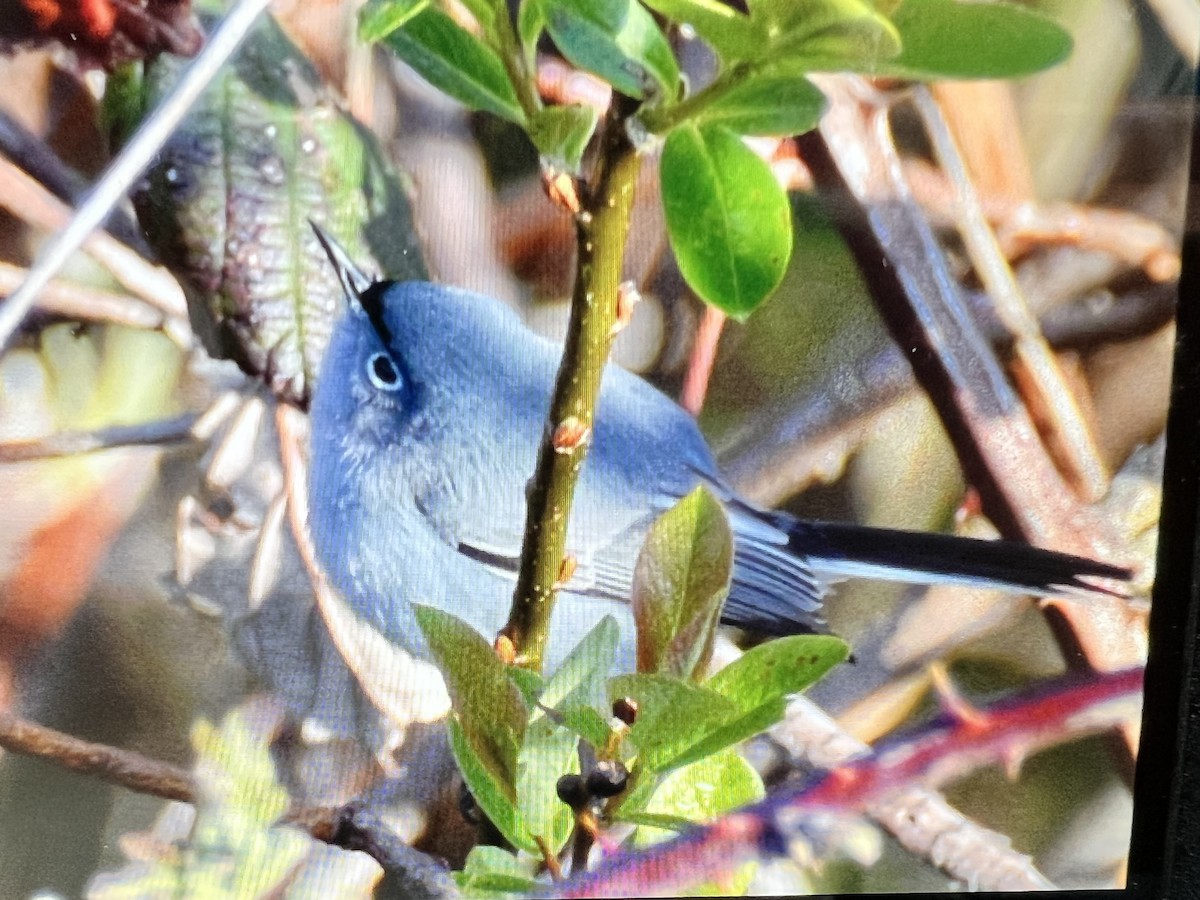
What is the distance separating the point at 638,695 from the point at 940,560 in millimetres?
168

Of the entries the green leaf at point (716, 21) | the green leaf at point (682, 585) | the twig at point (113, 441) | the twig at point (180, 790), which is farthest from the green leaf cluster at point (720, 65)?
the twig at point (180, 790)

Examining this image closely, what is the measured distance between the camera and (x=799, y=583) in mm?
411

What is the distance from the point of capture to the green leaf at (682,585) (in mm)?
400

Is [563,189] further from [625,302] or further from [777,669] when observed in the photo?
[777,669]

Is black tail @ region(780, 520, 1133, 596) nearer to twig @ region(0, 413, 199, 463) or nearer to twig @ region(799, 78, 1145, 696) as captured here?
twig @ region(799, 78, 1145, 696)

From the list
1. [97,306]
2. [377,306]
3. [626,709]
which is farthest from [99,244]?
[626,709]

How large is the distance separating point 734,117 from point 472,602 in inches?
10.4

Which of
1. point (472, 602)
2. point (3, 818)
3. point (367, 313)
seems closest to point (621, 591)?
point (472, 602)

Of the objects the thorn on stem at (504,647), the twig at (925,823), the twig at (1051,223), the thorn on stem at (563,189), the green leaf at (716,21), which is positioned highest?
the green leaf at (716,21)

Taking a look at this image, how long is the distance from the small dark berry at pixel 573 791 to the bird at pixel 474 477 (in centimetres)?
6

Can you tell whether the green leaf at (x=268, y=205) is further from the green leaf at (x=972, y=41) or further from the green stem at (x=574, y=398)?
the green leaf at (x=972, y=41)

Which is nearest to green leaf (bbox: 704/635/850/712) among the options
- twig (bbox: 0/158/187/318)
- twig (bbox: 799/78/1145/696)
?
twig (bbox: 799/78/1145/696)

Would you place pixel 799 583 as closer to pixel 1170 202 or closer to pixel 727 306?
pixel 727 306

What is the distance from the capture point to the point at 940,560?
1.36 feet
